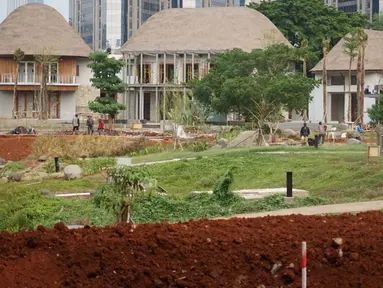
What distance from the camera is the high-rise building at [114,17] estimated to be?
134 metres

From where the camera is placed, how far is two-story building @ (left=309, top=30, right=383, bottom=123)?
78.4 meters

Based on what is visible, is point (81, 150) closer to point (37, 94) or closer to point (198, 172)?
point (198, 172)

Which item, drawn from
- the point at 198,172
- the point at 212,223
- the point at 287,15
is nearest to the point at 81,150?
the point at 198,172

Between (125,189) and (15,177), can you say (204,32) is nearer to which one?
(15,177)

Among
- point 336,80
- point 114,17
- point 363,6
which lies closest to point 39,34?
point 336,80

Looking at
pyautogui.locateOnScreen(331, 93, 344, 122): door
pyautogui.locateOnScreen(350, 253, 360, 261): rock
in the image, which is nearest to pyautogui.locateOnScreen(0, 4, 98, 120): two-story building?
pyautogui.locateOnScreen(331, 93, 344, 122): door

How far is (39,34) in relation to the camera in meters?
83.4

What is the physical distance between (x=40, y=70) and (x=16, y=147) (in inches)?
1385

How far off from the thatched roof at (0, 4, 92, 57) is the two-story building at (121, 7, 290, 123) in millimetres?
6036

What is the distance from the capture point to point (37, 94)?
80.2 meters

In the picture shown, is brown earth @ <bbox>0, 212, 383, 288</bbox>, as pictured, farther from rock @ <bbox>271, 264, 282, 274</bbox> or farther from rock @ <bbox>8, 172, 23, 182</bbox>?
rock @ <bbox>8, 172, 23, 182</bbox>

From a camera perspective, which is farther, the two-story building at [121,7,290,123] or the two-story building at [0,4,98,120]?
the two-story building at [0,4,98,120]

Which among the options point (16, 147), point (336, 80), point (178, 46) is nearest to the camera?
point (16, 147)

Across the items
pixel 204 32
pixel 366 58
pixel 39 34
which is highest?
pixel 39 34
